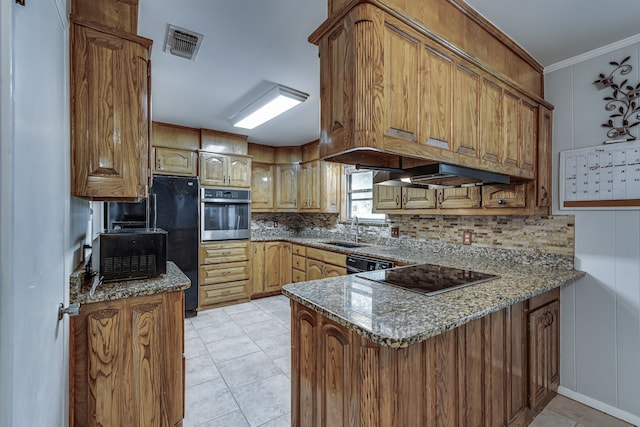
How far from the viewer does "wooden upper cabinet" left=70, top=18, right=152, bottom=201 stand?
1420 millimetres

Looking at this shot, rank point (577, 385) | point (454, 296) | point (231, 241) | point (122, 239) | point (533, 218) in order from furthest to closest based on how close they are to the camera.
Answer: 1. point (231, 241)
2. point (533, 218)
3. point (577, 385)
4. point (122, 239)
5. point (454, 296)

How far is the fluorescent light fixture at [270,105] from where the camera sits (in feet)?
8.90

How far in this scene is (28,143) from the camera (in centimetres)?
75

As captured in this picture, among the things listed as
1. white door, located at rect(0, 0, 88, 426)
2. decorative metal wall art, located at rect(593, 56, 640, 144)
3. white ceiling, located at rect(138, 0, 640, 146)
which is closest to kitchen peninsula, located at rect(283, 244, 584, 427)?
white door, located at rect(0, 0, 88, 426)

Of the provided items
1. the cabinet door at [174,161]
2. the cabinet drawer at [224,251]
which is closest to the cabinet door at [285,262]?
the cabinet drawer at [224,251]

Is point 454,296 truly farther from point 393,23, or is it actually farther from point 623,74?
point 623,74

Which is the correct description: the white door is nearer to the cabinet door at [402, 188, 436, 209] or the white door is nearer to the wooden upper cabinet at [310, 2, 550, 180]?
the wooden upper cabinet at [310, 2, 550, 180]

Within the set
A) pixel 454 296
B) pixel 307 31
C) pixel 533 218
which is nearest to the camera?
pixel 454 296

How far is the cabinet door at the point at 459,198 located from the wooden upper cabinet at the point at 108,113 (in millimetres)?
2418

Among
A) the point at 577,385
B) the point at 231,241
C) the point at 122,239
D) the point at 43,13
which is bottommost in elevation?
the point at 577,385

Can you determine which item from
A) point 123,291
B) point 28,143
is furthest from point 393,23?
point 123,291

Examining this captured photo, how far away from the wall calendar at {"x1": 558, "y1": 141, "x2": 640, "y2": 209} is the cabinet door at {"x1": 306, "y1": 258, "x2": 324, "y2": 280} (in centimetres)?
263

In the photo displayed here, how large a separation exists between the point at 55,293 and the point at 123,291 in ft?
1.49

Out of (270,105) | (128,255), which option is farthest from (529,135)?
(128,255)
